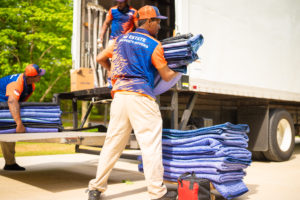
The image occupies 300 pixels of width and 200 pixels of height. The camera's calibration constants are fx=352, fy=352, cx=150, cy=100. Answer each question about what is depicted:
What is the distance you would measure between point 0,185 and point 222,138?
10.5 feet

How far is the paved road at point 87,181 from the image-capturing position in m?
4.39

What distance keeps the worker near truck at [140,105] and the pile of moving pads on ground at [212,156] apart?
520 millimetres

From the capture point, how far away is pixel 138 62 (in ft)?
12.5

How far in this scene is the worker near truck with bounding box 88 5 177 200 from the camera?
366cm

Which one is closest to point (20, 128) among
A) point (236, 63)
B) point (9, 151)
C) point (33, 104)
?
point (33, 104)

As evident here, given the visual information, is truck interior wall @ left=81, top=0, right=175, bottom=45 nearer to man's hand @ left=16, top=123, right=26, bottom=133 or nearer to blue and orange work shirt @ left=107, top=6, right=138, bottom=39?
blue and orange work shirt @ left=107, top=6, right=138, bottom=39

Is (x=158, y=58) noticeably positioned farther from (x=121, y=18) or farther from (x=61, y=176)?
(x=61, y=176)

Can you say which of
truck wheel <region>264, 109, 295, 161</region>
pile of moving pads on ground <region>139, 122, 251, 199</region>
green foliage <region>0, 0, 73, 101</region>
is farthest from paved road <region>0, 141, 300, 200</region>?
green foliage <region>0, 0, 73, 101</region>

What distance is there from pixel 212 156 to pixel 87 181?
2.33 m

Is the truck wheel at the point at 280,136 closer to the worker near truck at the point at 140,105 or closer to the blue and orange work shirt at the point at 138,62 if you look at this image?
the worker near truck at the point at 140,105

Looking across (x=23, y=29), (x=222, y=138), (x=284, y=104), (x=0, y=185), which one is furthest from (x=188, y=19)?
(x=23, y=29)

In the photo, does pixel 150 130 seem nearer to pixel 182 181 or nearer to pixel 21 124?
pixel 182 181

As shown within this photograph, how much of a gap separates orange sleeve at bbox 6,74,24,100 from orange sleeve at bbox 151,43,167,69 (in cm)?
268

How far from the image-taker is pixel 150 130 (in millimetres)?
3695
